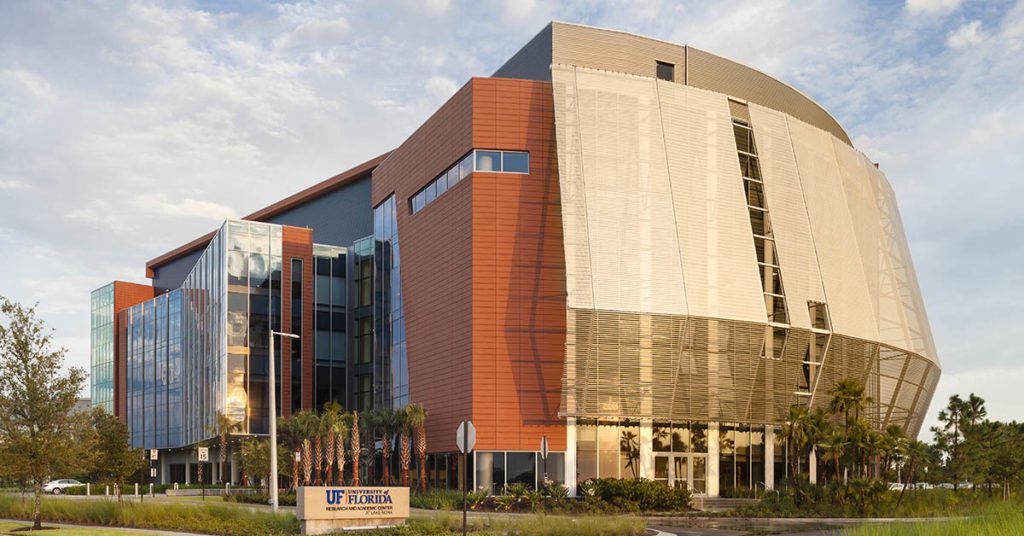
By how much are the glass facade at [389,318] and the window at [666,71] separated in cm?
1791

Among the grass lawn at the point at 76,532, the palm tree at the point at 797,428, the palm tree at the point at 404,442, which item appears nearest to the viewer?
the grass lawn at the point at 76,532

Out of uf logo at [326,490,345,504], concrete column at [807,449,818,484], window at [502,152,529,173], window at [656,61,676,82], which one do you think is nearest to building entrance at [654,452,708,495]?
concrete column at [807,449,818,484]

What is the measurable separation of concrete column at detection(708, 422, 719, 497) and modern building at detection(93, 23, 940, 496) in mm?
142

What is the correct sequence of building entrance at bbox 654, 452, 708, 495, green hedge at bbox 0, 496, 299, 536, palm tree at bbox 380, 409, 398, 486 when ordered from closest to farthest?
1. green hedge at bbox 0, 496, 299, 536
2. building entrance at bbox 654, 452, 708, 495
3. palm tree at bbox 380, 409, 398, 486

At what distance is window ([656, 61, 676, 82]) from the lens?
2156 inches

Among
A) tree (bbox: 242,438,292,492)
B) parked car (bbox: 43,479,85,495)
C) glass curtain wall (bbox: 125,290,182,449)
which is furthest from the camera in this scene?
glass curtain wall (bbox: 125,290,182,449)

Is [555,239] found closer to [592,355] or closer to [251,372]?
[592,355]

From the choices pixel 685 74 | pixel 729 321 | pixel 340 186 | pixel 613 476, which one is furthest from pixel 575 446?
Answer: pixel 340 186

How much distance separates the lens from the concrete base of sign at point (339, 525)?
2970cm

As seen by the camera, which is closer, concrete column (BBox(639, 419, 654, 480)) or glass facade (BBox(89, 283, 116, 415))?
concrete column (BBox(639, 419, 654, 480))

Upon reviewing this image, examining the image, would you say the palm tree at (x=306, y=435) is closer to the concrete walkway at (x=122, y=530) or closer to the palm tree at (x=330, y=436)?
the palm tree at (x=330, y=436)

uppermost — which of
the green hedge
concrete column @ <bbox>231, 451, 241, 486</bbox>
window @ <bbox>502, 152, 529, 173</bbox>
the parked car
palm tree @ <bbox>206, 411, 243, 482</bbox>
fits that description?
window @ <bbox>502, 152, 529, 173</bbox>

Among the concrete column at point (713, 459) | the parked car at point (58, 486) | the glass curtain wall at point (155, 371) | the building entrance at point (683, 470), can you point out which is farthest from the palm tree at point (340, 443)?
the parked car at point (58, 486)

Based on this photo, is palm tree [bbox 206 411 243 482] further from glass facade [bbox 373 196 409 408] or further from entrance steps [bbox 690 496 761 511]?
entrance steps [bbox 690 496 761 511]
